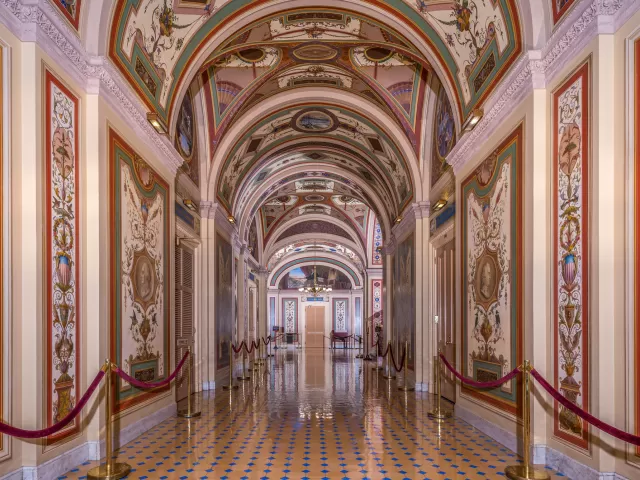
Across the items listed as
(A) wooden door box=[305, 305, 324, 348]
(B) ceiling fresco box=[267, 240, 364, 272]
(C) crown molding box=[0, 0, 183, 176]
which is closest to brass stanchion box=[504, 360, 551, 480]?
(C) crown molding box=[0, 0, 183, 176]

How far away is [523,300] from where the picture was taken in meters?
6.95

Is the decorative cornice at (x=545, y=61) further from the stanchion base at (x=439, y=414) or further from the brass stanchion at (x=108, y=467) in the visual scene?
the brass stanchion at (x=108, y=467)

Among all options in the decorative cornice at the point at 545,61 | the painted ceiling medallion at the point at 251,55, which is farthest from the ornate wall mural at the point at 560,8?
the painted ceiling medallion at the point at 251,55

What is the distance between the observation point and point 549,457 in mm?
6301

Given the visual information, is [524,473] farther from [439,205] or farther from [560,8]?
[439,205]

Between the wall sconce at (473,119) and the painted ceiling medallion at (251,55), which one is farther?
the painted ceiling medallion at (251,55)

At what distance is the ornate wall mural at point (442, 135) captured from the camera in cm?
1154

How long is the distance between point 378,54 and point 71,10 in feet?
23.6

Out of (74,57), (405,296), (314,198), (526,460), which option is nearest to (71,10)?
(74,57)

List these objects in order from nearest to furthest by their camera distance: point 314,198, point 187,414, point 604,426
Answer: point 604,426
point 187,414
point 314,198

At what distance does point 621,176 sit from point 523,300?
2241mm

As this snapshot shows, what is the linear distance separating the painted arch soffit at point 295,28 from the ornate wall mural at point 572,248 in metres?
1.65

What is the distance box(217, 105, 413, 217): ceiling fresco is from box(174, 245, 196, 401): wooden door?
3078mm

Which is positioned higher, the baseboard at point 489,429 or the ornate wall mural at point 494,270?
the ornate wall mural at point 494,270
